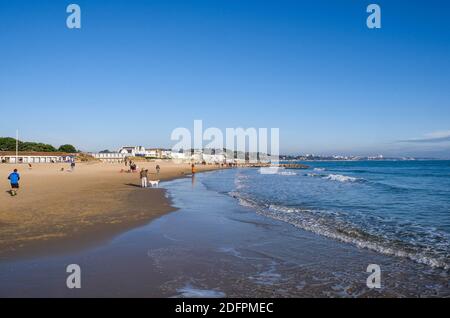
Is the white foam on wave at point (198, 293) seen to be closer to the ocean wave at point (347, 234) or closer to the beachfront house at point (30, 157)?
the ocean wave at point (347, 234)

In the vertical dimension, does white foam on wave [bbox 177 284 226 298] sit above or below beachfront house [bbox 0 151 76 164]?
below

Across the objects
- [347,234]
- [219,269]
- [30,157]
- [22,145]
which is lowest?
[347,234]

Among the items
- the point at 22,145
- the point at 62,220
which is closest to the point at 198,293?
the point at 62,220

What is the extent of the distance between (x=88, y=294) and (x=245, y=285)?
2.54 meters

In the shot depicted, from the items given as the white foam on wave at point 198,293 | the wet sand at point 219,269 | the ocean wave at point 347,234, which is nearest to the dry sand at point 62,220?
the wet sand at point 219,269

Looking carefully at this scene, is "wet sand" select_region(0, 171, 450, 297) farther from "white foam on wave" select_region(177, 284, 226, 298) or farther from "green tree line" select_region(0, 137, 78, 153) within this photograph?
"green tree line" select_region(0, 137, 78, 153)

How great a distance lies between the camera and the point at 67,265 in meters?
6.64

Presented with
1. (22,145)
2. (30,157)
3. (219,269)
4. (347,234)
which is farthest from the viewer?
(22,145)

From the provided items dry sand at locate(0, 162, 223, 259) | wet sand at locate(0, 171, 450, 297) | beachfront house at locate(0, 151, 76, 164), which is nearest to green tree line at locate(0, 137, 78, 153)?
beachfront house at locate(0, 151, 76, 164)

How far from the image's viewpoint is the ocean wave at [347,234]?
7.94m

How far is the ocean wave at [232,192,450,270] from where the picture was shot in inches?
312

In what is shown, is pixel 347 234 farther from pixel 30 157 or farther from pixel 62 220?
pixel 30 157

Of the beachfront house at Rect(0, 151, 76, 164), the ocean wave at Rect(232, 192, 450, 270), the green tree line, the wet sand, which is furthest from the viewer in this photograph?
the green tree line

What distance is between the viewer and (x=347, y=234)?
10344 mm
